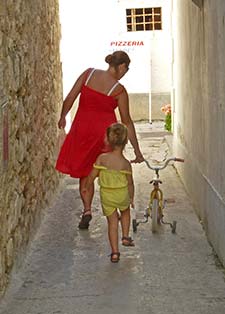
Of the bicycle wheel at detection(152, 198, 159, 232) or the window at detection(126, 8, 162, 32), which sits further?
the window at detection(126, 8, 162, 32)

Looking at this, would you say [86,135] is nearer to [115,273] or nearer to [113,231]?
[113,231]

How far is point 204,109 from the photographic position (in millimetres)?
6578

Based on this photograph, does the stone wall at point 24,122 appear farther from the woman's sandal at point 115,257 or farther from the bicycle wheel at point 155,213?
the bicycle wheel at point 155,213

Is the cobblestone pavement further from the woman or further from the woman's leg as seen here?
the woman

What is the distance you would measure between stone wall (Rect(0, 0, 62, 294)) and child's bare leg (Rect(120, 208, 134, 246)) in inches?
29.4

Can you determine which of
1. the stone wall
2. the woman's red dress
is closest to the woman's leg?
the woman's red dress

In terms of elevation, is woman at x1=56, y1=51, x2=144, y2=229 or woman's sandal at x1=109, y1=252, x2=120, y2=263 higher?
woman at x1=56, y1=51, x2=144, y2=229

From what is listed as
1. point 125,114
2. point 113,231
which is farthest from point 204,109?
point 113,231

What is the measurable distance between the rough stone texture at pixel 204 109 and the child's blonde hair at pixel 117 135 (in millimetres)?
707

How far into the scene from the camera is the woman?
21.5ft

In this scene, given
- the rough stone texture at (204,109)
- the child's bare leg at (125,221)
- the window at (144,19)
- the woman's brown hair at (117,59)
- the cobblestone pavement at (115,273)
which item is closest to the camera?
the cobblestone pavement at (115,273)

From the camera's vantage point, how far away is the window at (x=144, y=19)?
17.0 meters

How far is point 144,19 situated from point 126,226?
11770 mm

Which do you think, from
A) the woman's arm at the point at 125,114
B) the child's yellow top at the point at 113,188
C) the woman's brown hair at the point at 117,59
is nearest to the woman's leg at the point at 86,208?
the woman's arm at the point at 125,114
